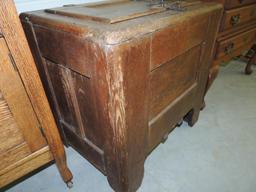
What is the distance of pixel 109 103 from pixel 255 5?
46.6 inches

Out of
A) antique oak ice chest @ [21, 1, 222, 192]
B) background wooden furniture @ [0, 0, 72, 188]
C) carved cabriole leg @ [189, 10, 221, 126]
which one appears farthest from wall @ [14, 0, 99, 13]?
carved cabriole leg @ [189, 10, 221, 126]

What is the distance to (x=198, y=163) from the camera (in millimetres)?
975

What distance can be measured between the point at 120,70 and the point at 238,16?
0.93 metres

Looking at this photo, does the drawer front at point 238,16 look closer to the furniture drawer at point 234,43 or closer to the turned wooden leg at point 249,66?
the furniture drawer at point 234,43

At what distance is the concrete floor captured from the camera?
2.87ft

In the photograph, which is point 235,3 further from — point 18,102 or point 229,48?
point 18,102

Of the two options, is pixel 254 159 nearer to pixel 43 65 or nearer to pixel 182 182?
pixel 182 182

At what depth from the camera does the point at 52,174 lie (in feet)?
3.09

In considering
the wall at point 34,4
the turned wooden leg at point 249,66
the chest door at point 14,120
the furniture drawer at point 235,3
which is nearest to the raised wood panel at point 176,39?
the furniture drawer at point 235,3

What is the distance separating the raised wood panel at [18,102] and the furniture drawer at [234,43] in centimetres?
97

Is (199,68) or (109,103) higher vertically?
(109,103)

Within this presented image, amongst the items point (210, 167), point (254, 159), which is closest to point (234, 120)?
point (254, 159)

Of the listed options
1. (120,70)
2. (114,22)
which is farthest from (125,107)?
(114,22)

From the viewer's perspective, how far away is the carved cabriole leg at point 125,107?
1.52 feet
